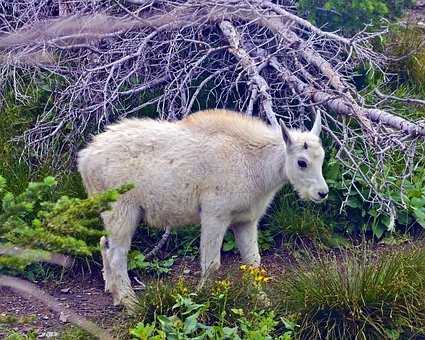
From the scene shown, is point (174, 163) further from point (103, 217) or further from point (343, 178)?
point (343, 178)

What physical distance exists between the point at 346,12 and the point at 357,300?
3.18 metres

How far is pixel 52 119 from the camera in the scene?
928 centimetres

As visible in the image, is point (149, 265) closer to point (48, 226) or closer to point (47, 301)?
point (47, 301)

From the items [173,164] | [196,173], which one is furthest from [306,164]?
[173,164]

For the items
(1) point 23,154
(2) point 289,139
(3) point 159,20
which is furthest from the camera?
(1) point 23,154

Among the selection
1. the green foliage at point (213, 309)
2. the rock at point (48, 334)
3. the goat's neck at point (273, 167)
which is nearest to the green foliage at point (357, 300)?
the green foliage at point (213, 309)

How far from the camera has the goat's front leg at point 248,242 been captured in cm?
790

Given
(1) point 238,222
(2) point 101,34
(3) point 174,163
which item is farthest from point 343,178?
(2) point 101,34

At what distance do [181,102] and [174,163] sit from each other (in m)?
1.49

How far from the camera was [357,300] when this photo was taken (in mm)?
7062

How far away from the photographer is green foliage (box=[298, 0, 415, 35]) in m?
8.75

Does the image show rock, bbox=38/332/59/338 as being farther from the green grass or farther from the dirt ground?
the green grass

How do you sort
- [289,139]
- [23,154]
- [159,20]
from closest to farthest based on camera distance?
1. [289,139]
2. [159,20]
3. [23,154]

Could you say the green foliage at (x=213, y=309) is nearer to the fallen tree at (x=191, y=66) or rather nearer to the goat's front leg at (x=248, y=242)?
the goat's front leg at (x=248, y=242)
